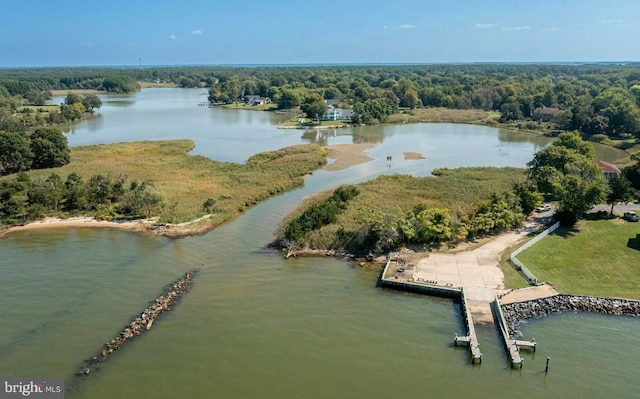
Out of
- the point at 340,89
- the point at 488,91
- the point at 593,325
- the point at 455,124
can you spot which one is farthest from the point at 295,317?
the point at 340,89

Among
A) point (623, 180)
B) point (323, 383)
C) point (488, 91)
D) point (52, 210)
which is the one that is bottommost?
point (323, 383)

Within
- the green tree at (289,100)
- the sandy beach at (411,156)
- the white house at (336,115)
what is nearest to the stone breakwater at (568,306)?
the sandy beach at (411,156)

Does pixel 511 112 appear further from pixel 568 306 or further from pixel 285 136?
pixel 568 306

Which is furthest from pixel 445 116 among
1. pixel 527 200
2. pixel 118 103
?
pixel 118 103

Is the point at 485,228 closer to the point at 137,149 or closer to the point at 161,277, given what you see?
the point at 161,277

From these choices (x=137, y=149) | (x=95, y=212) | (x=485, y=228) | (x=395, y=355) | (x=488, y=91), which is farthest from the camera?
(x=488, y=91)

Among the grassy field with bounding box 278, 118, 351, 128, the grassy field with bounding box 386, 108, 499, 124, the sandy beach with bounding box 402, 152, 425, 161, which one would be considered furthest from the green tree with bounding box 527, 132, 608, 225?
the grassy field with bounding box 278, 118, 351, 128
